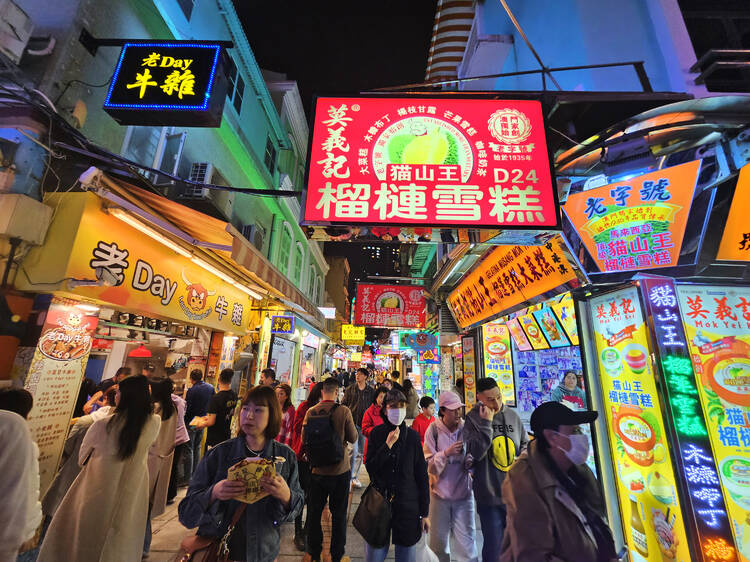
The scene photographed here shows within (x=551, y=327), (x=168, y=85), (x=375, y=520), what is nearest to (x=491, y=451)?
(x=375, y=520)

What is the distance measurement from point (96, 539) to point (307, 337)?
553 inches

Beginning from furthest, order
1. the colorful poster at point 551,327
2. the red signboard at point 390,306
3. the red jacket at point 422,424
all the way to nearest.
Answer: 1. the red signboard at point 390,306
2. the colorful poster at point 551,327
3. the red jacket at point 422,424

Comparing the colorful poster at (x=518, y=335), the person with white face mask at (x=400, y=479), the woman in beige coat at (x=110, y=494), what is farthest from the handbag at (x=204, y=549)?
the colorful poster at (x=518, y=335)

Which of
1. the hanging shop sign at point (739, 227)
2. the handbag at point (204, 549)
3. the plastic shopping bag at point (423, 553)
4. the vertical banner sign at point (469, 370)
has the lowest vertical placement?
the plastic shopping bag at point (423, 553)

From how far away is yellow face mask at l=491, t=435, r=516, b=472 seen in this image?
3920mm

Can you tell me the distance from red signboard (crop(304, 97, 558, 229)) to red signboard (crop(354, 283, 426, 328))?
32.3 feet

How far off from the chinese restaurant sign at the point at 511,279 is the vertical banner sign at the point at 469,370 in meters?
0.69

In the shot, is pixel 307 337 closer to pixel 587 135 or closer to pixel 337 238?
pixel 337 238

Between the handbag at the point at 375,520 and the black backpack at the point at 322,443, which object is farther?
the black backpack at the point at 322,443

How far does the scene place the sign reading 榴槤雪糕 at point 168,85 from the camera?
425 centimetres

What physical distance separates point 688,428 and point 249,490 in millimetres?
4881

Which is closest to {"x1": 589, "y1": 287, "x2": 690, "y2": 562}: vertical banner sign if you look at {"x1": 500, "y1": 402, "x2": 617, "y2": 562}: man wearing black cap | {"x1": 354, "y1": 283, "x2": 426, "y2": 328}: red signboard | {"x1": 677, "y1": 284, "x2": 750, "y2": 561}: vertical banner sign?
{"x1": 677, "y1": 284, "x2": 750, "y2": 561}: vertical banner sign

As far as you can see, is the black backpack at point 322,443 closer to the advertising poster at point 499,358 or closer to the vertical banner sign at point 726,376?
the vertical banner sign at point 726,376

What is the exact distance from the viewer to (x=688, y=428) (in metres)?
3.73
